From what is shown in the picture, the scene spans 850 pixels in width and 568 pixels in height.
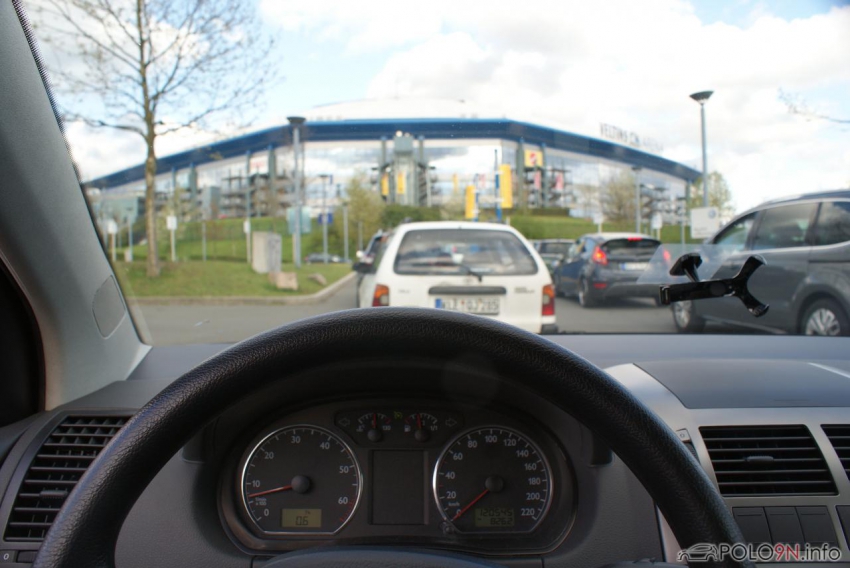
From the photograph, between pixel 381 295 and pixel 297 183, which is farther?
pixel 381 295

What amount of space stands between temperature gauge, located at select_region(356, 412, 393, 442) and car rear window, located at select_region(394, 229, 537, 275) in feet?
7.29

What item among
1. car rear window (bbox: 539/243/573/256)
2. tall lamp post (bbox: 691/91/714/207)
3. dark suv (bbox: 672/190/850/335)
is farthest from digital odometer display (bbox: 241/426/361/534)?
car rear window (bbox: 539/243/573/256)

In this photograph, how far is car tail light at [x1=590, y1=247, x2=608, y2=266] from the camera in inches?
173

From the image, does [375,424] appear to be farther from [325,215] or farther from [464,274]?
[464,274]

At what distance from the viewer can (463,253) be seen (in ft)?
14.5

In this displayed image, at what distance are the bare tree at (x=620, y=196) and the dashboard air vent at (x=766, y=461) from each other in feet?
4.91

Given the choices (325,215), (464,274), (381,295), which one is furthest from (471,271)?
(325,215)

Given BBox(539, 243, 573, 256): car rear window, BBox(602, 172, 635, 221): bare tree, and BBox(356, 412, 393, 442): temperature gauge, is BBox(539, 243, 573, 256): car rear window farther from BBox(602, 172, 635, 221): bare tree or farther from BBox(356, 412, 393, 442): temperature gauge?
Result: BBox(356, 412, 393, 442): temperature gauge

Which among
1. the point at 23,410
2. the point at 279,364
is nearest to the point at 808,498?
the point at 279,364

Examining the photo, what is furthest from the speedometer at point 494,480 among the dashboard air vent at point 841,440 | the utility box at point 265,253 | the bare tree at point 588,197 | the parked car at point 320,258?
the parked car at point 320,258

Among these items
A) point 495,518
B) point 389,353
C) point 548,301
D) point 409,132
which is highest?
point 409,132

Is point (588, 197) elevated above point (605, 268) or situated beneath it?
elevated above

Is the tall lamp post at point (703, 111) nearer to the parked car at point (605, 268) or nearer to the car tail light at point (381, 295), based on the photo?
the parked car at point (605, 268)

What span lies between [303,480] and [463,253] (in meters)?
2.74
